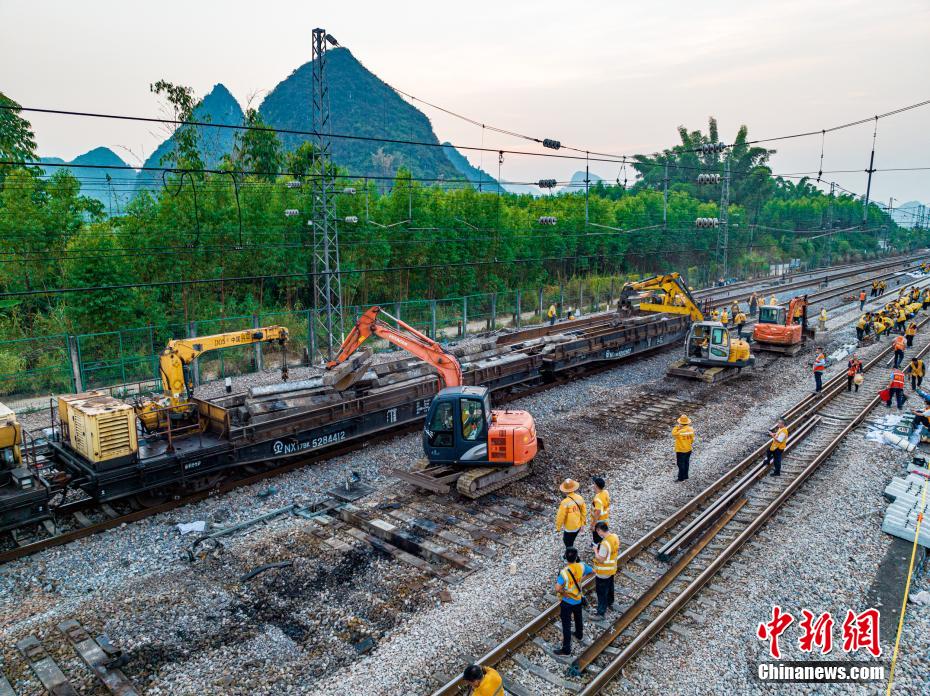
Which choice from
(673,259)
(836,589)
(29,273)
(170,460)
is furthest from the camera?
(673,259)

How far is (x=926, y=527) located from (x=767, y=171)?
263 ft

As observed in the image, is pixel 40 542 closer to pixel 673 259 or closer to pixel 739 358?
pixel 739 358

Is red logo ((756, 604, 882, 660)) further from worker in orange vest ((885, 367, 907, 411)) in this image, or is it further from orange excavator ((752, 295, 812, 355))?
orange excavator ((752, 295, 812, 355))

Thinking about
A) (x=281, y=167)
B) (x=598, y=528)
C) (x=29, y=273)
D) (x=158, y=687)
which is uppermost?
(x=281, y=167)

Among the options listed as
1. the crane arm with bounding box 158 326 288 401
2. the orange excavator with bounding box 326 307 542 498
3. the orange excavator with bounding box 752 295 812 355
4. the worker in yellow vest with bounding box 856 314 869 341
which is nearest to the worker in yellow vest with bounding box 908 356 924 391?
the orange excavator with bounding box 752 295 812 355

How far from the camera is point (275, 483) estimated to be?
13.8 meters

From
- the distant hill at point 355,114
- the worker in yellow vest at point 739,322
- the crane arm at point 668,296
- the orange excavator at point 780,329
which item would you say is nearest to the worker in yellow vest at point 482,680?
the crane arm at point 668,296

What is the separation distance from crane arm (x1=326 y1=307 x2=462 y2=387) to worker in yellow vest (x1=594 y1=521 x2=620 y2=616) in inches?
308

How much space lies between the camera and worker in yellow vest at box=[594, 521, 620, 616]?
852 cm

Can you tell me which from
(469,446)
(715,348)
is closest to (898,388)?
(715,348)

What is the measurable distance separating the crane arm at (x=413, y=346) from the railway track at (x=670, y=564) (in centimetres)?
653

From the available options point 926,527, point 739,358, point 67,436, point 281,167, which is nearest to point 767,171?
point 281,167

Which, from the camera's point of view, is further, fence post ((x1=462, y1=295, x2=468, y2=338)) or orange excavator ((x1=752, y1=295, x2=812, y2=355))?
fence post ((x1=462, y1=295, x2=468, y2=338))

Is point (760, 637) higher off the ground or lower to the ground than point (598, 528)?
lower
